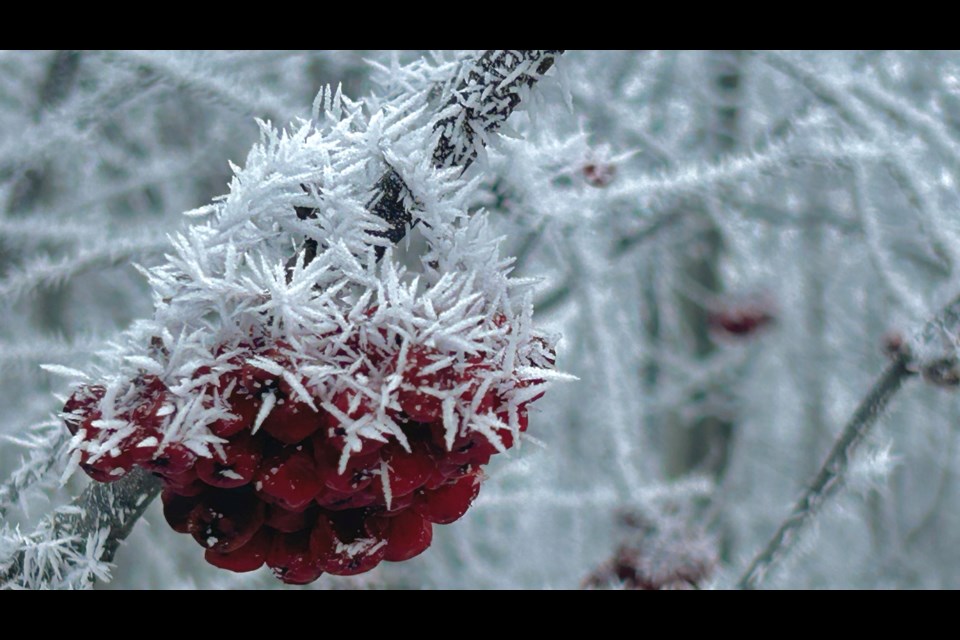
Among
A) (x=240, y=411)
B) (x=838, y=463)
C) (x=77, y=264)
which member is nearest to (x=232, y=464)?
(x=240, y=411)

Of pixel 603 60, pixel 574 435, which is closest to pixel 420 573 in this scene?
pixel 574 435

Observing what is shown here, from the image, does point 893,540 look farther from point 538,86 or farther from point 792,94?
point 538,86

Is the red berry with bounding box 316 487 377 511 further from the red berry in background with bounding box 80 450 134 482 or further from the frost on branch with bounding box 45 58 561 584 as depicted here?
the red berry in background with bounding box 80 450 134 482

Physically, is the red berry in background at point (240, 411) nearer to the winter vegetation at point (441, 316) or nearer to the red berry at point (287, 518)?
the winter vegetation at point (441, 316)

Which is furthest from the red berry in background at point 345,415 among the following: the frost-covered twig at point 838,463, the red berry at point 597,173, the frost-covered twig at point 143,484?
the red berry at point 597,173

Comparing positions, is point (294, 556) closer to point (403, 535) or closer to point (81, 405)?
point (403, 535)
